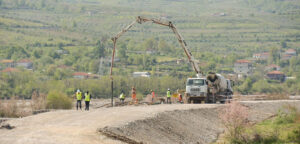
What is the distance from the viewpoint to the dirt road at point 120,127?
25859 millimetres

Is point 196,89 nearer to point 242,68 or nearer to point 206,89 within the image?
point 206,89

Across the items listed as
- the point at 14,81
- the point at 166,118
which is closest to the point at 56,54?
the point at 14,81

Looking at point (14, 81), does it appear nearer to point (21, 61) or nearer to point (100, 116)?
point (21, 61)

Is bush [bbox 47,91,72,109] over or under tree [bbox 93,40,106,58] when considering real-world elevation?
under

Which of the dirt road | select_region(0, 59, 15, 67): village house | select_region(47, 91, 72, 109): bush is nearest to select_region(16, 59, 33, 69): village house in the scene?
select_region(0, 59, 15, 67): village house

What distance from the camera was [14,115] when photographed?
46.5 meters

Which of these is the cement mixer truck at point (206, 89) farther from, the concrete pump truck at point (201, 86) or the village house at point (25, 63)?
Answer: the village house at point (25, 63)

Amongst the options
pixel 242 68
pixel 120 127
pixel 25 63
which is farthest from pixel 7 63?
pixel 120 127

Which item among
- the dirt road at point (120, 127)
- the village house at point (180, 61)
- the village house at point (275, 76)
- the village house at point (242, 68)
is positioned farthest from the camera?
the village house at point (242, 68)

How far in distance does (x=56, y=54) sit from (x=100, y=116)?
168176mm

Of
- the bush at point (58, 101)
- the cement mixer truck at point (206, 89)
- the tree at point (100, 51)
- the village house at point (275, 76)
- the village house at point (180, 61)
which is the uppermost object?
the tree at point (100, 51)

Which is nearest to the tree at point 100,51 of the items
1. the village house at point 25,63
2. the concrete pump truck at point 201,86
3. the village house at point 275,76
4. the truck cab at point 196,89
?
the village house at point 25,63

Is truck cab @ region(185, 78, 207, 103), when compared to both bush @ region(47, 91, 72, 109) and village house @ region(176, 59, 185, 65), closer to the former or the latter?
bush @ region(47, 91, 72, 109)

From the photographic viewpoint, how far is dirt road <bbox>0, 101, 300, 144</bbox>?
2586 centimetres
